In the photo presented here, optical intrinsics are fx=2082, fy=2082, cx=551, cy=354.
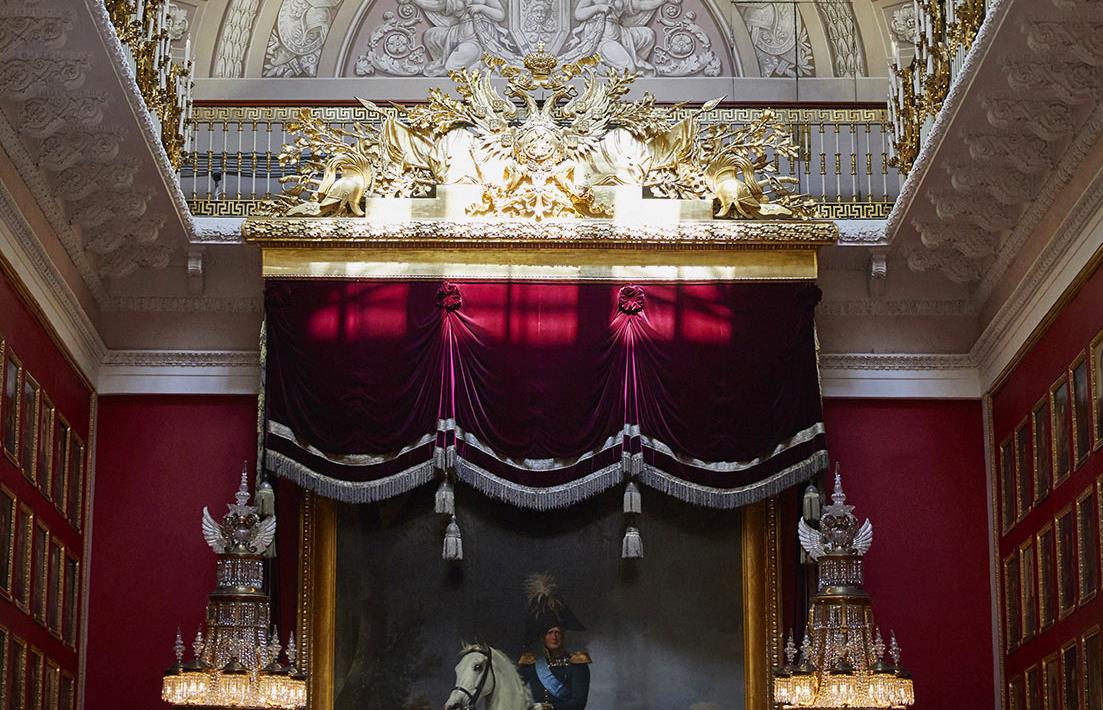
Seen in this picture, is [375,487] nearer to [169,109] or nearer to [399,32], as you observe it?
[169,109]

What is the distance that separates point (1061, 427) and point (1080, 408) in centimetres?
71

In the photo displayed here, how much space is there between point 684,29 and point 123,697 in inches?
377

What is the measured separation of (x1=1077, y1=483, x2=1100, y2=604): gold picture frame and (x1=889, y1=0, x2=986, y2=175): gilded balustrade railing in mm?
3536

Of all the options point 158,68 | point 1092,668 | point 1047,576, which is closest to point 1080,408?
point 1047,576

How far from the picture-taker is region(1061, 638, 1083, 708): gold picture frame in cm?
1644

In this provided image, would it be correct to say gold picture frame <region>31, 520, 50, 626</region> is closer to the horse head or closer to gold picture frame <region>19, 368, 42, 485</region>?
gold picture frame <region>19, 368, 42, 485</region>

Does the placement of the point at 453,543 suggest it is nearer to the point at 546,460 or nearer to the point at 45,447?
the point at 546,460

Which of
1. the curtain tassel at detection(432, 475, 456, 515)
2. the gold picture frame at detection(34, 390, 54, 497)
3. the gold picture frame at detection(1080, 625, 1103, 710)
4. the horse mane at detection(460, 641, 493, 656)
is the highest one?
the gold picture frame at detection(34, 390, 54, 497)

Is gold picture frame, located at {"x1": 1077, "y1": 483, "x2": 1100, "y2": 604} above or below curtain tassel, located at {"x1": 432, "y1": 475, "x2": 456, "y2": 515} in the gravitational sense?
below

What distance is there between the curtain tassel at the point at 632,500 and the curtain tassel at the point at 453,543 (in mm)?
1555

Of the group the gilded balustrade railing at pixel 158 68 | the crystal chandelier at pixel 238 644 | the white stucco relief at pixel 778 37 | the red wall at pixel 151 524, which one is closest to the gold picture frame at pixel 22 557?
the crystal chandelier at pixel 238 644

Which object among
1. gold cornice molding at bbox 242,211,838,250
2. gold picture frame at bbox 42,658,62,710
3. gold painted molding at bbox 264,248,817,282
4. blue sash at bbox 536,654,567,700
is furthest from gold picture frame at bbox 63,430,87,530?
blue sash at bbox 536,654,567,700

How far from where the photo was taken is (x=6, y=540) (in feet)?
54.6

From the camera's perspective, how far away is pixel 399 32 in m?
23.2
